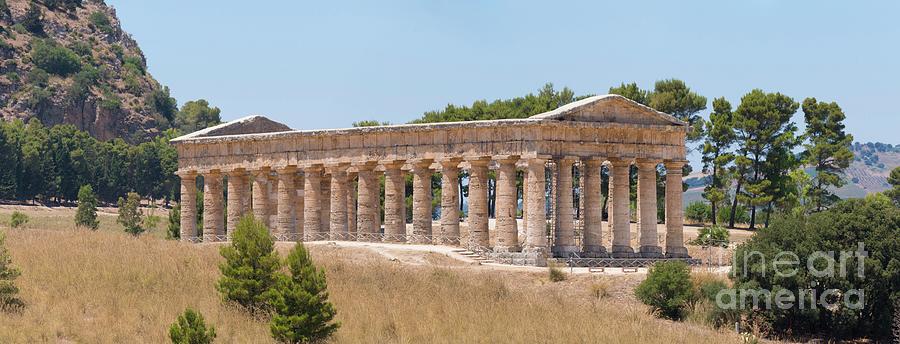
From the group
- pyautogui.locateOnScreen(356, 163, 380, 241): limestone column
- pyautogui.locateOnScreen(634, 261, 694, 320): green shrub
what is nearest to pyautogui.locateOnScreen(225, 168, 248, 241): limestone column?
pyautogui.locateOnScreen(356, 163, 380, 241): limestone column

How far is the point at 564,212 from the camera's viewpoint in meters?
65.7

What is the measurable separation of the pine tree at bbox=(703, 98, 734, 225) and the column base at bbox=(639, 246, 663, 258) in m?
22.3

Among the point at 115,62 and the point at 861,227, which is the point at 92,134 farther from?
the point at 861,227

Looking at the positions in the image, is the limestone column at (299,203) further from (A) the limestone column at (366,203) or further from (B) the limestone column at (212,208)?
(A) the limestone column at (366,203)

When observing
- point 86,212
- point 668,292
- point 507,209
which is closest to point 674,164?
point 507,209

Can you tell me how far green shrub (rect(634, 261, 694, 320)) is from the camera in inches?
2121

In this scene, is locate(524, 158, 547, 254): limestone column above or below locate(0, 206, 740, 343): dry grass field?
above

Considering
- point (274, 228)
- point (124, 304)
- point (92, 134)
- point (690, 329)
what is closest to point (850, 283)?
point (690, 329)

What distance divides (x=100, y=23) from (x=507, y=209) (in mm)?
141031

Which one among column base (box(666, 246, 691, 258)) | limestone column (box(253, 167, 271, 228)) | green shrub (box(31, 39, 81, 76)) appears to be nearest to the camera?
column base (box(666, 246, 691, 258))

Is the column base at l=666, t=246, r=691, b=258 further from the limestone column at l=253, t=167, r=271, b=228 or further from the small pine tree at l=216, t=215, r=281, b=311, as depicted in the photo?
the small pine tree at l=216, t=215, r=281, b=311

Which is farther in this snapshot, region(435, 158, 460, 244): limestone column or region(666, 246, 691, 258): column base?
region(435, 158, 460, 244): limestone column

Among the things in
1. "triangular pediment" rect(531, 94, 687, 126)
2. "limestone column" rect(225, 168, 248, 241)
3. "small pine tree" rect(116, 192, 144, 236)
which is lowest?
"small pine tree" rect(116, 192, 144, 236)

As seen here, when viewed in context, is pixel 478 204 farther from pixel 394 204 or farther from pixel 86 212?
pixel 86 212
